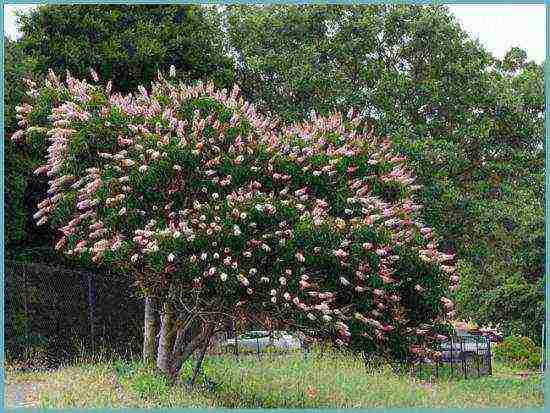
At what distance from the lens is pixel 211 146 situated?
39.1ft

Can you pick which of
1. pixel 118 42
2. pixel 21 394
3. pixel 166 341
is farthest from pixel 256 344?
pixel 21 394

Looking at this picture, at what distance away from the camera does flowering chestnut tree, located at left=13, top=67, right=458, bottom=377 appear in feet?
36.4

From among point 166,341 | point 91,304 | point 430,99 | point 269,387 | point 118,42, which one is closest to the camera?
point 166,341

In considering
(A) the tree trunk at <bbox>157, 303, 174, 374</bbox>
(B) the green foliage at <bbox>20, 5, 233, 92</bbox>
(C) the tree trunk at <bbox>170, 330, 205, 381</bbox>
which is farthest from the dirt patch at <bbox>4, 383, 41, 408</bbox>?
(B) the green foliage at <bbox>20, 5, 233, 92</bbox>

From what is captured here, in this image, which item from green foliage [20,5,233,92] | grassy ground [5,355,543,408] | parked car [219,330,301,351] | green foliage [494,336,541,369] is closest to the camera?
grassy ground [5,355,543,408]

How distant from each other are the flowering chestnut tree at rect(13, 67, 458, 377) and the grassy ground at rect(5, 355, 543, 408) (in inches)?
38.7

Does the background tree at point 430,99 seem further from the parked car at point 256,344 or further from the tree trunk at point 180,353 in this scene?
the tree trunk at point 180,353

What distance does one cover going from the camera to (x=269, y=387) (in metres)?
14.9

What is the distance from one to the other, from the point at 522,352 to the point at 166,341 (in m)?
13.0

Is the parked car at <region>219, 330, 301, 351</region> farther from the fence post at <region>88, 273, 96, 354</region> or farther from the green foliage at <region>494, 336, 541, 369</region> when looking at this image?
the green foliage at <region>494, 336, 541, 369</region>

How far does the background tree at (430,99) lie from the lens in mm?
22891

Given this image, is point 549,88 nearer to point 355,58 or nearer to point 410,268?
point 410,268

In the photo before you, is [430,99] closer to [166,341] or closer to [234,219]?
[166,341]

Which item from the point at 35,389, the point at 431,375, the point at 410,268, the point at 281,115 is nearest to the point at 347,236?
the point at 410,268
